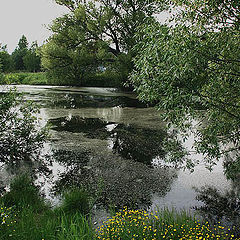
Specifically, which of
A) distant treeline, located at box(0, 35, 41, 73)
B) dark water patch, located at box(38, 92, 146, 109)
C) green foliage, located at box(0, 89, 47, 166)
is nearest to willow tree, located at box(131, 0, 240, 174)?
green foliage, located at box(0, 89, 47, 166)

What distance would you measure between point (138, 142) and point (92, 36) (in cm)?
2198

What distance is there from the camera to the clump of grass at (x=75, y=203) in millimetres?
4168

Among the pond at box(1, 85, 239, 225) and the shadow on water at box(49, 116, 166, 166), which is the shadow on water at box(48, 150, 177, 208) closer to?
the pond at box(1, 85, 239, 225)

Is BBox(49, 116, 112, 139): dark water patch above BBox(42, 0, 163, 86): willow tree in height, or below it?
below

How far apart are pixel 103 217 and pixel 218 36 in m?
3.52

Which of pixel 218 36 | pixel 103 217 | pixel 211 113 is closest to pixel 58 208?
pixel 103 217

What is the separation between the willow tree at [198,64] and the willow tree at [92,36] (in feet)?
Answer: 69.2

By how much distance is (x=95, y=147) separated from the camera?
7844 millimetres

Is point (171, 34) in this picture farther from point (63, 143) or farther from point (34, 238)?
point (63, 143)

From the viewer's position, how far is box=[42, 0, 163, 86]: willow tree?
86.9ft

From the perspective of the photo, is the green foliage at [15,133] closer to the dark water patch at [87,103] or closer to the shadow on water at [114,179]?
the shadow on water at [114,179]

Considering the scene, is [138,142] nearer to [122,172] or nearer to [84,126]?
[122,172]

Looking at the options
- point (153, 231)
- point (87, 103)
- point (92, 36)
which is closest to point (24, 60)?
point (92, 36)

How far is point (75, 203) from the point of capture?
426 centimetres
